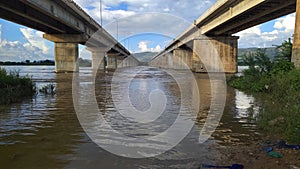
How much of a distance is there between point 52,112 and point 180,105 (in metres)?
5.46

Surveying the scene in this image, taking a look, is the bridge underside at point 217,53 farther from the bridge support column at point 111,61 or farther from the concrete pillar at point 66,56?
the bridge support column at point 111,61

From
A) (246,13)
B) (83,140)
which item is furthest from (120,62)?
(83,140)

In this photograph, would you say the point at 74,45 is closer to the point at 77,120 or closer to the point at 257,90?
the point at 257,90

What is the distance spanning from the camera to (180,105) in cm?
1341

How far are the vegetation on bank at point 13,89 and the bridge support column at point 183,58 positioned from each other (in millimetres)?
66003

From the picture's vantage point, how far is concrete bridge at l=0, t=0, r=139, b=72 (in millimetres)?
27297

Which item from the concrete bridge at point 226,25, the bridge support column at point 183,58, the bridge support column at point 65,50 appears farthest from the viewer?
the bridge support column at point 183,58

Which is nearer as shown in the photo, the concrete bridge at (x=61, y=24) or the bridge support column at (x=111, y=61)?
the concrete bridge at (x=61, y=24)

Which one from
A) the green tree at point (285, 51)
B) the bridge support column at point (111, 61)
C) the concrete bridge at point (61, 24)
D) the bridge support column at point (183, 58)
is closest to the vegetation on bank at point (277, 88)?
the green tree at point (285, 51)

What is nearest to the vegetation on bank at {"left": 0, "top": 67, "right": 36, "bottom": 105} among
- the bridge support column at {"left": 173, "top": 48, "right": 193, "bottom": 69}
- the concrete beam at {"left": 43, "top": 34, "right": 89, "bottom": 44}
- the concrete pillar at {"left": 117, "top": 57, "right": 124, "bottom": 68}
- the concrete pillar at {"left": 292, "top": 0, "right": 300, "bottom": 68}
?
the concrete pillar at {"left": 292, "top": 0, "right": 300, "bottom": 68}

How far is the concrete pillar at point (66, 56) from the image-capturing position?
4947 cm

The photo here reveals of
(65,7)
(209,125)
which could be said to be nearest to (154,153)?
(209,125)

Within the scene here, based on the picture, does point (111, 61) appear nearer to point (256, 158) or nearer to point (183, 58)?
point (183, 58)

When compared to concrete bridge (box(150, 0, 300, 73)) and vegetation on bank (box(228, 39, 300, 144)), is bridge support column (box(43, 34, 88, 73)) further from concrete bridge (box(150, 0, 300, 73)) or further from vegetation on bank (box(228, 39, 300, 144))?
vegetation on bank (box(228, 39, 300, 144))
